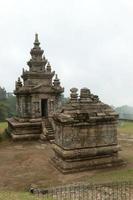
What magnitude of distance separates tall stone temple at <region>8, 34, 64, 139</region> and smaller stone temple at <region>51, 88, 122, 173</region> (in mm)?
8332

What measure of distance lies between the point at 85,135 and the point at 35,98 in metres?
10.8

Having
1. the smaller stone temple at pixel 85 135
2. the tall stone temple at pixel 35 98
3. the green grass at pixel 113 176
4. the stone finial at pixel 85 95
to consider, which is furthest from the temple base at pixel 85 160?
the tall stone temple at pixel 35 98

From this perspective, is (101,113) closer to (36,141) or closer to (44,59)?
(36,141)

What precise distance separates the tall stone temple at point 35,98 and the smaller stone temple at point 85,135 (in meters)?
8.33

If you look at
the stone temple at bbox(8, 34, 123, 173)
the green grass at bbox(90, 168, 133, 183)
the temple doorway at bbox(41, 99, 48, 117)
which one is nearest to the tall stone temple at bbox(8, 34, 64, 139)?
the temple doorway at bbox(41, 99, 48, 117)

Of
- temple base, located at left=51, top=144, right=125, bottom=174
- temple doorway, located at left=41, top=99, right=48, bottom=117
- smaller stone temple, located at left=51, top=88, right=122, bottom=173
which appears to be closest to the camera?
temple base, located at left=51, top=144, right=125, bottom=174

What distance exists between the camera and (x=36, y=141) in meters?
23.8

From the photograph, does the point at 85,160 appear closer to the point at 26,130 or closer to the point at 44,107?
the point at 26,130

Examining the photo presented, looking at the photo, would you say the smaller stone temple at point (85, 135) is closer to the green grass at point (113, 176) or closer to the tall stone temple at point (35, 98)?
the green grass at point (113, 176)

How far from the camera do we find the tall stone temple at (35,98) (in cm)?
2439

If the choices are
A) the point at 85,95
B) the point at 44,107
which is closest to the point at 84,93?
the point at 85,95

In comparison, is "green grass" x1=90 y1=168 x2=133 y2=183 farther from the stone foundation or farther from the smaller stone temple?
the stone foundation

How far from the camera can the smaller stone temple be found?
14.5m

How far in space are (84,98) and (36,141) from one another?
31.3ft
